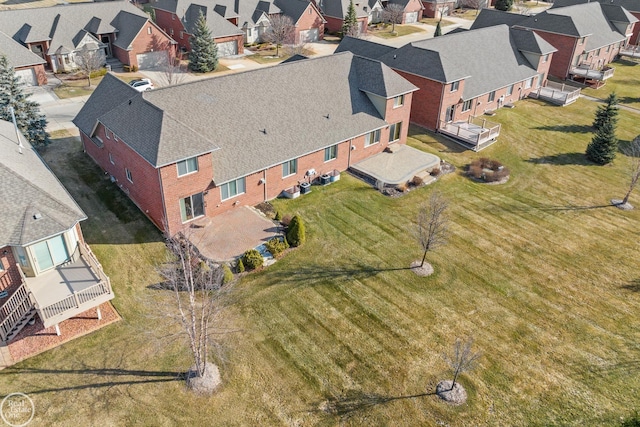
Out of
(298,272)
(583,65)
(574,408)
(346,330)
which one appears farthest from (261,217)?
(583,65)

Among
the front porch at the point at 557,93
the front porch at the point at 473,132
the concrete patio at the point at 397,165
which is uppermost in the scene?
the front porch at the point at 557,93

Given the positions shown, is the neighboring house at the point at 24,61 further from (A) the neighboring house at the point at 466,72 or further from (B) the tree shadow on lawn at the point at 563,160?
(B) the tree shadow on lawn at the point at 563,160

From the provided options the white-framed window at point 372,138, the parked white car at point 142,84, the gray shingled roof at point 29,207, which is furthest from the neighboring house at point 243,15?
the gray shingled roof at point 29,207

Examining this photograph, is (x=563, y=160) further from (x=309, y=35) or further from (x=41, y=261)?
(x=309, y=35)

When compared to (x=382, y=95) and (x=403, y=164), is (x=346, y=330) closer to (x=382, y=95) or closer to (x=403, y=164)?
(x=403, y=164)

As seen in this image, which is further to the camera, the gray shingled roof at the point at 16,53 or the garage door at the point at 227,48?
the garage door at the point at 227,48
